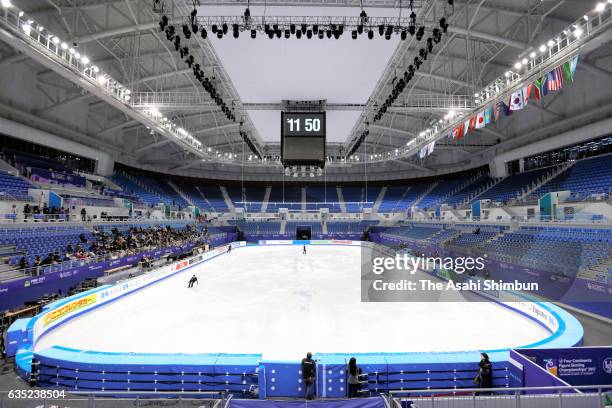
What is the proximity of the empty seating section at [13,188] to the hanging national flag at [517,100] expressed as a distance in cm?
2844

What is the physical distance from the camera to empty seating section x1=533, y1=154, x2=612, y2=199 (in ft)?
71.4

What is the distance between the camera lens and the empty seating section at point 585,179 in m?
21.8

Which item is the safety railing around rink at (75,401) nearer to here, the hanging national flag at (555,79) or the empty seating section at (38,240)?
the empty seating section at (38,240)

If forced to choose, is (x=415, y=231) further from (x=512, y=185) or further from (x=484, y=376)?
(x=484, y=376)

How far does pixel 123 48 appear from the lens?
823 inches

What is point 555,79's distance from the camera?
14398mm

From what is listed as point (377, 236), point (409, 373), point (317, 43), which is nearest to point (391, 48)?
point (317, 43)

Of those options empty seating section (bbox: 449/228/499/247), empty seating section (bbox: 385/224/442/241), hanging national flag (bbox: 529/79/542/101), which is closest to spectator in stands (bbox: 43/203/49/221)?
hanging national flag (bbox: 529/79/542/101)

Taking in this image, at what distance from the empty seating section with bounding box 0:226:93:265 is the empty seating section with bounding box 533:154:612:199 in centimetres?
3174

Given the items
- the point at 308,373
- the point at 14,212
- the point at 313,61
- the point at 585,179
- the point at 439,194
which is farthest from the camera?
the point at 439,194

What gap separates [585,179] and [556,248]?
10062 millimetres

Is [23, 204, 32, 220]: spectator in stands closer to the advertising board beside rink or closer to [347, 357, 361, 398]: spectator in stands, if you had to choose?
the advertising board beside rink

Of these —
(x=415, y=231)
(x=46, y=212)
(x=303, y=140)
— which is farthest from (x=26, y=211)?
(x=415, y=231)

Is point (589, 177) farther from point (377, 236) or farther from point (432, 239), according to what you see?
point (377, 236)
